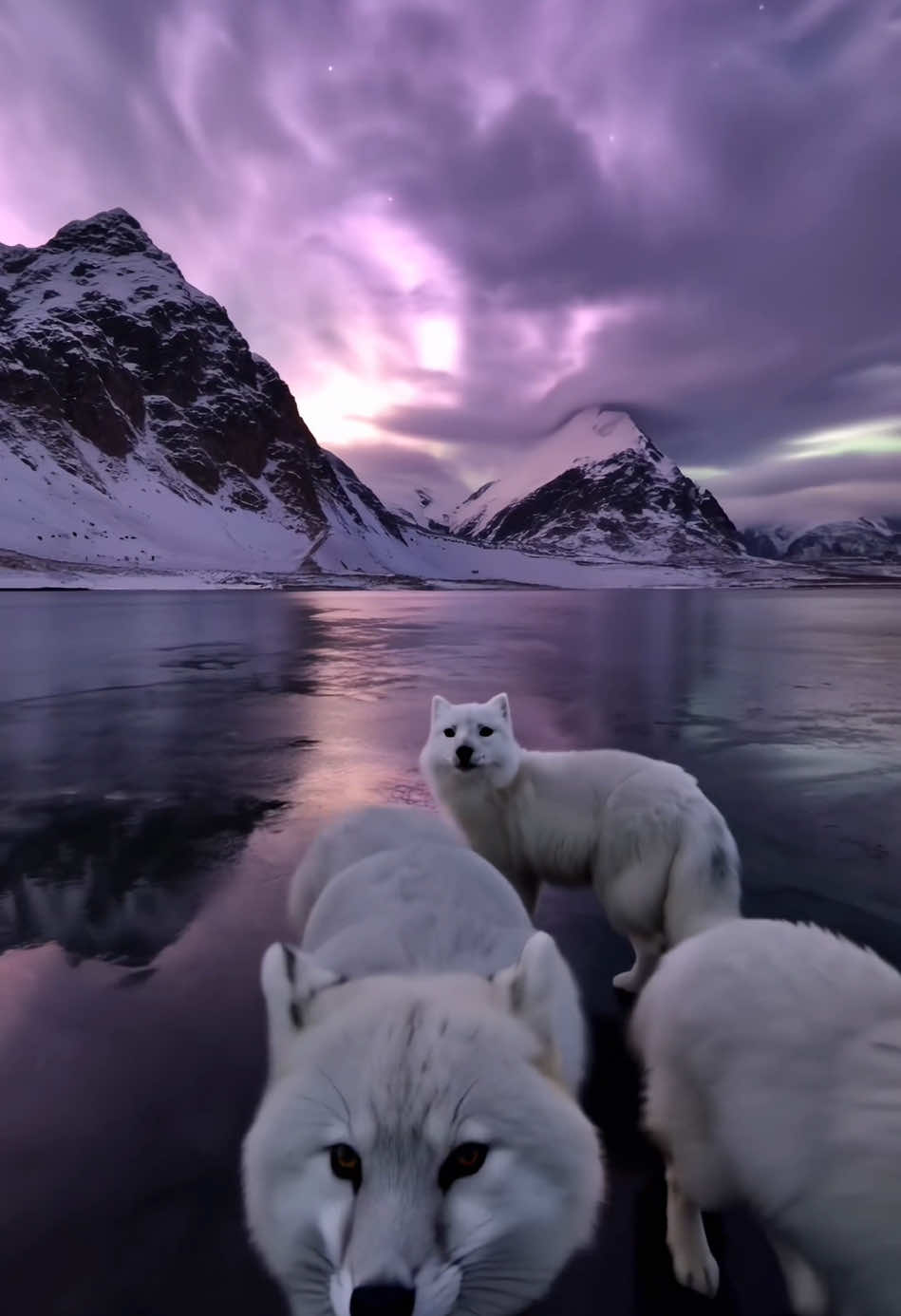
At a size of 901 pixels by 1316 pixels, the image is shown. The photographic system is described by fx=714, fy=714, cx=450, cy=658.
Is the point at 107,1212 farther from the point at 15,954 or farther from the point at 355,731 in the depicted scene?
the point at 355,731

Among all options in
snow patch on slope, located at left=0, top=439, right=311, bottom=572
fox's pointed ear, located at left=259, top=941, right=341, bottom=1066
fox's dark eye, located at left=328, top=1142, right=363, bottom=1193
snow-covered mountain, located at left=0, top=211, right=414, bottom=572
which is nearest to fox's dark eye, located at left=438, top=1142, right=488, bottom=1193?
fox's dark eye, located at left=328, top=1142, right=363, bottom=1193

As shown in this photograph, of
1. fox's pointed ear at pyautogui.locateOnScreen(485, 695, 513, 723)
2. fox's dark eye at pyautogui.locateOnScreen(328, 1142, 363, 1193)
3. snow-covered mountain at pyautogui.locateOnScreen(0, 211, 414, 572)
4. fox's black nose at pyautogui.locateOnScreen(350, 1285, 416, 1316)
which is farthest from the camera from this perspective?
snow-covered mountain at pyautogui.locateOnScreen(0, 211, 414, 572)

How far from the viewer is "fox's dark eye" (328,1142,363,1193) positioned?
1760 mm

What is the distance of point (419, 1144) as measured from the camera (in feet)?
5.54

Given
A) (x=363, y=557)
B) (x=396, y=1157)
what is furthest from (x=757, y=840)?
(x=363, y=557)

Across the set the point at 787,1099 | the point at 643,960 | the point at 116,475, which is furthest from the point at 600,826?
the point at 116,475

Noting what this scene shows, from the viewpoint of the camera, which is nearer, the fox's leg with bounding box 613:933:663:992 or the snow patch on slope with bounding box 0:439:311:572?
the fox's leg with bounding box 613:933:663:992

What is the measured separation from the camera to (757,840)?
22.6ft

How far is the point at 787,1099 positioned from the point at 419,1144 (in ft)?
3.58

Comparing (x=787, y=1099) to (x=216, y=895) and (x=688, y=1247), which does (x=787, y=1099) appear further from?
(x=216, y=895)

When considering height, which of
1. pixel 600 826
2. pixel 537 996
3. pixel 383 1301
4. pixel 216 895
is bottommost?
pixel 216 895

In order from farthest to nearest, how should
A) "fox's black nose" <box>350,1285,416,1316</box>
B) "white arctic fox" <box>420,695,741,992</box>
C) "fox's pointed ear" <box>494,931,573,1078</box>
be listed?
1. "white arctic fox" <box>420,695,741,992</box>
2. "fox's pointed ear" <box>494,931,573,1078</box>
3. "fox's black nose" <box>350,1285,416,1316</box>

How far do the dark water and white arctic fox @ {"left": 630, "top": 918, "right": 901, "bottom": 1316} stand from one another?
624mm

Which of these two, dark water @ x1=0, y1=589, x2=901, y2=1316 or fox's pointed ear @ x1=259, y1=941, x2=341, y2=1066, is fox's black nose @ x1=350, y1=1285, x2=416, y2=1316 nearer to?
fox's pointed ear @ x1=259, y1=941, x2=341, y2=1066
